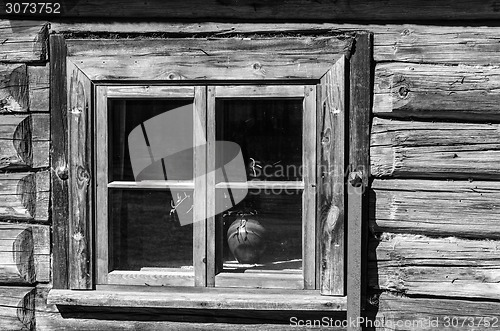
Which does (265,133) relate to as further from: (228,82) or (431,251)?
(431,251)

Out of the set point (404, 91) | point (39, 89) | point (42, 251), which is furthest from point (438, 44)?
point (42, 251)

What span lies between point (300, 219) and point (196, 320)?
64 centimetres

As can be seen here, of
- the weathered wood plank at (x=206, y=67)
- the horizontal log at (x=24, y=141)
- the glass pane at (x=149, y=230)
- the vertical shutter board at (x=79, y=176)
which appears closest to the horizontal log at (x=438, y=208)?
the weathered wood plank at (x=206, y=67)

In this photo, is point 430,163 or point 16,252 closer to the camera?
point 430,163

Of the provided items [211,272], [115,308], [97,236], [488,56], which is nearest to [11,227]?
[97,236]

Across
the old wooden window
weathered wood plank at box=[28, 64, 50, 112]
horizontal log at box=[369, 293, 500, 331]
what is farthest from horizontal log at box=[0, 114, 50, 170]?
horizontal log at box=[369, 293, 500, 331]

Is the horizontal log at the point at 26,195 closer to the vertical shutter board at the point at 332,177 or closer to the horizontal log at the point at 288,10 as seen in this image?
the horizontal log at the point at 288,10

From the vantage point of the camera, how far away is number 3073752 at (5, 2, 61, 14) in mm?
2855

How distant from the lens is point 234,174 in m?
2.88

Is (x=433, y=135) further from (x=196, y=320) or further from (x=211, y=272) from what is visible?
(x=196, y=320)

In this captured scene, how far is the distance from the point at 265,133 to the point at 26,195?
111 cm

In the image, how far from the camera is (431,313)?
2.75 metres

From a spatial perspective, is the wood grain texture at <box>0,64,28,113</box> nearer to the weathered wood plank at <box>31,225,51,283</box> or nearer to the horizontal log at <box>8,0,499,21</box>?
the horizontal log at <box>8,0,499,21</box>

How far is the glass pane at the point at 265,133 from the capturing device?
2820 mm
